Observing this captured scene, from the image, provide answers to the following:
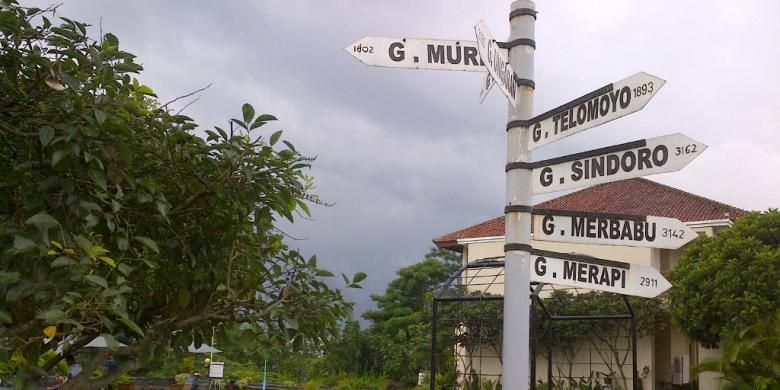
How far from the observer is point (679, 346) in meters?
26.3

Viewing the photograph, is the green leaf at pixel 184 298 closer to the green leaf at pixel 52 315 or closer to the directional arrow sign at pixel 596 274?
the green leaf at pixel 52 315

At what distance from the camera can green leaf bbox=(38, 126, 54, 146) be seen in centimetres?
276

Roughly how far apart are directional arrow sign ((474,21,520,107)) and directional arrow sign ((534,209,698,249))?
26.6 inches

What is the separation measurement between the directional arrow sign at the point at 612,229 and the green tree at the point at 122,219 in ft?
4.36

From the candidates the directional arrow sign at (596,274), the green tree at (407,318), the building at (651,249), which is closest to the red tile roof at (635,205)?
the building at (651,249)

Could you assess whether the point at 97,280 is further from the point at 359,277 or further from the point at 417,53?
the point at 417,53

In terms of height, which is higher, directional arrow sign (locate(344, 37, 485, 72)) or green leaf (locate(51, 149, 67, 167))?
directional arrow sign (locate(344, 37, 485, 72))

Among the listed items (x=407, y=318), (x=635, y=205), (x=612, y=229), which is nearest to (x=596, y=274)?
(x=612, y=229)

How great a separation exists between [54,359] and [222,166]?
1144mm

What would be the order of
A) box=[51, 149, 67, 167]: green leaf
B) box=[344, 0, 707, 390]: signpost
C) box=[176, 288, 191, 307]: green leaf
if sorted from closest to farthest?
box=[51, 149, 67, 167]: green leaf < box=[176, 288, 191, 307]: green leaf < box=[344, 0, 707, 390]: signpost

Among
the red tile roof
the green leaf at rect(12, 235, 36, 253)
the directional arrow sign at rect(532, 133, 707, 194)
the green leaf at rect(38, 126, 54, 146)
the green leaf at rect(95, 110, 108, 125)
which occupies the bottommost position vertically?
the green leaf at rect(12, 235, 36, 253)

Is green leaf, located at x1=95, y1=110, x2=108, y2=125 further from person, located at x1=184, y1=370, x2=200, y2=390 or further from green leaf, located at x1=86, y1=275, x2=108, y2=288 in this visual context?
person, located at x1=184, y1=370, x2=200, y2=390

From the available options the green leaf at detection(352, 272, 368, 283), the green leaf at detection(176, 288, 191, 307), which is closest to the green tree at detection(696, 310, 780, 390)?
the green leaf at detection(352, 272, 368, 283)

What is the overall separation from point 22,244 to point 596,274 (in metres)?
2.91
